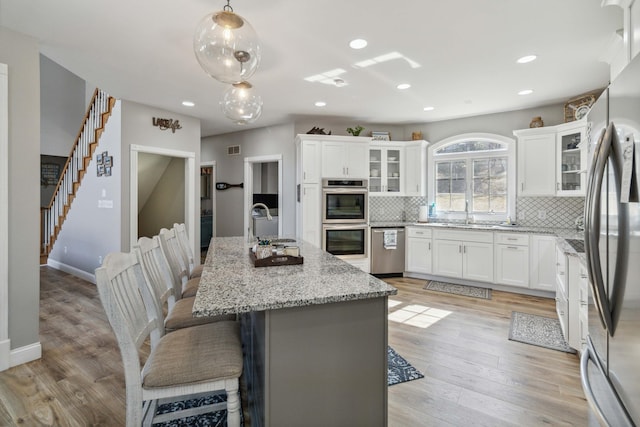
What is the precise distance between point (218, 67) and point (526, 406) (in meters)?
2.79

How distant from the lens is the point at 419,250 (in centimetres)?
509

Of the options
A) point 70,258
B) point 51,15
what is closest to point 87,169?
point 70,258

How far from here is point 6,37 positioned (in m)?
2.47

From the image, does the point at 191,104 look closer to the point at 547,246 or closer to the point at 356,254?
the point at 356,254

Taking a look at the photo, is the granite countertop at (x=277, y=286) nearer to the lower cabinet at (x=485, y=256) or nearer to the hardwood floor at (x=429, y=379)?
the hardwood floor at (x=429, y=379)

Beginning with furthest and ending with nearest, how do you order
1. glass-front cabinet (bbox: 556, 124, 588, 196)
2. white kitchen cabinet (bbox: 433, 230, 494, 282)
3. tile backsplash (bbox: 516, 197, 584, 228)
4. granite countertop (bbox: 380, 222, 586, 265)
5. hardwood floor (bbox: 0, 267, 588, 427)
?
1. white kitchen cabinet (bbox: 433, 230, 494, 282)
2. tile backsplash (bbox: 516, 197, 584, 228)
3. glass-front cabinet (bbox: 556, 124, 588, 196)
4. granite countertop (bbox: 380, 222, 586, 265)
5. hardwood floor (bbox: 0, 267, 588, 427)

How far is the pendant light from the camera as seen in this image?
159 centimetres

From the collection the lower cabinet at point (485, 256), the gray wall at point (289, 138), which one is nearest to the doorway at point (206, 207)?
the gray wall at point (289, 138)

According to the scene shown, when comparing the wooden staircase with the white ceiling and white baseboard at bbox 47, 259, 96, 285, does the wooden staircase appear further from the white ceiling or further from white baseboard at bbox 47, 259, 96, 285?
the white ceiling

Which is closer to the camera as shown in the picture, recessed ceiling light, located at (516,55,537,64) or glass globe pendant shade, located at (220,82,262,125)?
glass globe pendant shade, located at (220,82,262,125)

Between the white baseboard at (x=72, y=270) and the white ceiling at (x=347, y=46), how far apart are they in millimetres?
2875

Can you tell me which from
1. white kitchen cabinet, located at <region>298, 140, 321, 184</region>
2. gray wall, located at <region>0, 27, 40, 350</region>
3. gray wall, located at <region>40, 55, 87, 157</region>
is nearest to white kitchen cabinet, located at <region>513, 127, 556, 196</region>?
white kitchen cabinet, located at <region>298, 140, 321, 184</region>

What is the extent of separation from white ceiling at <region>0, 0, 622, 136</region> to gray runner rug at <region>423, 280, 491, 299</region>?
8.89 ft

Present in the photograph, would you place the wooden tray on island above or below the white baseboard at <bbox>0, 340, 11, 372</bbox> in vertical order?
above
